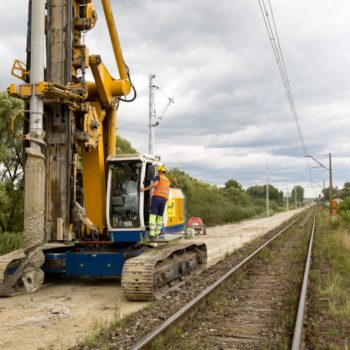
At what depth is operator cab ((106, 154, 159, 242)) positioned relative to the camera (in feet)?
30.5

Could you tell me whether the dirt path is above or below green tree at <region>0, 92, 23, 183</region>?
below

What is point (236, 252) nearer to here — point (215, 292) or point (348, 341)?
point (215, 292)

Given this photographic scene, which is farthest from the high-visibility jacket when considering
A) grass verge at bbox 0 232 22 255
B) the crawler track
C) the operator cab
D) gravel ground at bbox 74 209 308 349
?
grass verge at bbox 0 232 22 255

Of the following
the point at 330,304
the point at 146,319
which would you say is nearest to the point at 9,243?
the point at 146,319

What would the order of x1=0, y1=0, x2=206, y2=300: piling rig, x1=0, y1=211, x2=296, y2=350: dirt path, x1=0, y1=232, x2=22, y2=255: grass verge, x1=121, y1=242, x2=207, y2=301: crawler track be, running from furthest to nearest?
x1=0, y1=232, x2=22, y2=255: grass verge → x1=0, y1=0, x2=206, y2=300: piling rig → x1=121, y1=242, x2=207, y2=301: crawler track → x1=0, y1=211, x2=296, y2=350: dirt path

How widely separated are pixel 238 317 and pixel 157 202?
309cm

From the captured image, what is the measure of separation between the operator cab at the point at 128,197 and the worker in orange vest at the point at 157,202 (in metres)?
0.17

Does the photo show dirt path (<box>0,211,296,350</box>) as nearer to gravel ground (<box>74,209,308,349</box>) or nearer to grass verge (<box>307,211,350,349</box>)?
gravel ground (<box>74,209,308,349</box>)

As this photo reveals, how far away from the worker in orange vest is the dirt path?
1473mm

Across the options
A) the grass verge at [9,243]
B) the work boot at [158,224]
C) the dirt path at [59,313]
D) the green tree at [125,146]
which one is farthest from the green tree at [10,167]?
the green tree at [125,146]

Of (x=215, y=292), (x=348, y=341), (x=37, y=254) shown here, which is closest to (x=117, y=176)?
(x=37, y=254)

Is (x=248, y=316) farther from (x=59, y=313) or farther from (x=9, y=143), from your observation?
(x=9, y=143)

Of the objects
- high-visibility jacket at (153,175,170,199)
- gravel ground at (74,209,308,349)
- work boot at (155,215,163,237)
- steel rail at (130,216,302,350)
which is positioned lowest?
gravel ground at (74,209,308,349)

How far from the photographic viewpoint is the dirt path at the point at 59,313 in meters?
5.98
